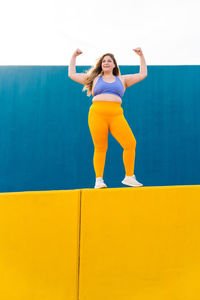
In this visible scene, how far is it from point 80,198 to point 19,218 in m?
0.24

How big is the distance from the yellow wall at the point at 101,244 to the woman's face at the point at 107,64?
39.6 inches

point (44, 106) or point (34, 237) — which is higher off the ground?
point (44, 106)

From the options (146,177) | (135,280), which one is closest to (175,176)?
(146,177)

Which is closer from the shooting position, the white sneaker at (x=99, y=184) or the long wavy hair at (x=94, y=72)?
the white sneaker at (x=99, y=184)

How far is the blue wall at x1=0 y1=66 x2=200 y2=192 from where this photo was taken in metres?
2.65

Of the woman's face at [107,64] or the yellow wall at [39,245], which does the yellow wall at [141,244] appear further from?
the woman's face at [107,64]

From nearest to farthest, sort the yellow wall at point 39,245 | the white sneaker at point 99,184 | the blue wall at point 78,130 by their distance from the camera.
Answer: the yellow wall at point 39,245, the white sneaker at point 99,184, the blue wall at point 78,130

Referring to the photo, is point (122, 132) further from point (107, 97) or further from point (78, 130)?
point (78, 130)

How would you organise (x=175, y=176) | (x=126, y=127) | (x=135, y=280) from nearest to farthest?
(x=135, y=280), (x=126, y=127), (x=175, y=176)

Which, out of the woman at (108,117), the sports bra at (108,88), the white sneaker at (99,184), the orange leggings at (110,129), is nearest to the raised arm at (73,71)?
the woman at (108,117)

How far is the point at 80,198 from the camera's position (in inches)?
35.6

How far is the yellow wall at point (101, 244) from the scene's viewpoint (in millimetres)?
808

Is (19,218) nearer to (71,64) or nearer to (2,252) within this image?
(2,252)
